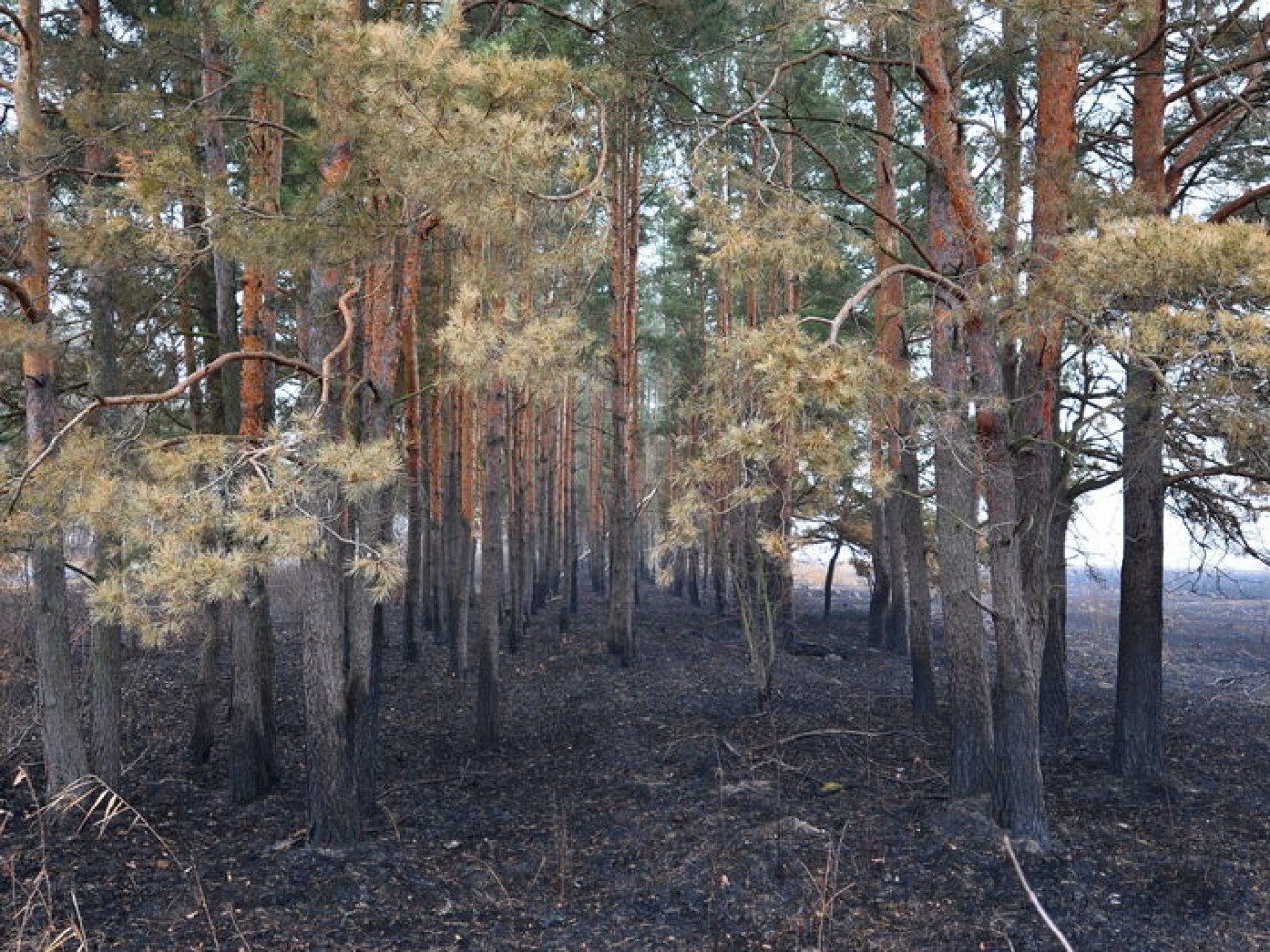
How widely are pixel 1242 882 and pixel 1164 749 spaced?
390cm

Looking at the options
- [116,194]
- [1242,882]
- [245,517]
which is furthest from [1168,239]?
[116,194]

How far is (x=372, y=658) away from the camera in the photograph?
24.9ft

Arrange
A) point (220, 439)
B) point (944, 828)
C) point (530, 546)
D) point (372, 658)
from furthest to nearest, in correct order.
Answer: point (530, 546), point (372, 658), point (944, 828), point (220, 439)

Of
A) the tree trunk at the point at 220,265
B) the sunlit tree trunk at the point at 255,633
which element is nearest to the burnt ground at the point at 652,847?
the sunlit tree trunk at the point at 255,633

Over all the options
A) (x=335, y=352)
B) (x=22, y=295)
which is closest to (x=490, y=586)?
(x=335, y=352)

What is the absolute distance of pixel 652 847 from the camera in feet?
22.1

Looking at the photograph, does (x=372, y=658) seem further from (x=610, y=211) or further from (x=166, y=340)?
(x=610, y=211)

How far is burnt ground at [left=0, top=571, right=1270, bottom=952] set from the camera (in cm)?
521

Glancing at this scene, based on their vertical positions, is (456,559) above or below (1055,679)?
above

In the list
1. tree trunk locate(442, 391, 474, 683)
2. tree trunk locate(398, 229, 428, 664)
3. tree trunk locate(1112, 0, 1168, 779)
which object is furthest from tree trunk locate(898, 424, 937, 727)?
tree trunk locate(442, 391, 474, 683)

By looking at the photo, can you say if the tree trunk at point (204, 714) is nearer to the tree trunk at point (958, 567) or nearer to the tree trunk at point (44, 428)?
the tree trunk at point (44, 428)

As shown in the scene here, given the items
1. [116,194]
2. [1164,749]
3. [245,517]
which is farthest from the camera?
[1164,749]

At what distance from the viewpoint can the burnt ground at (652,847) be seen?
5207mm

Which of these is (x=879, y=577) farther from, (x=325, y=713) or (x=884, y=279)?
(x=325, y=713)
